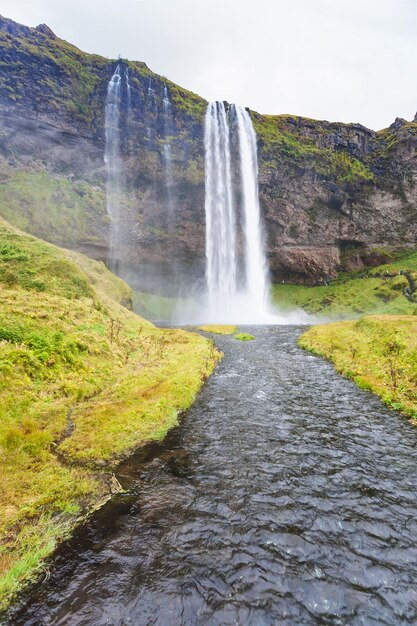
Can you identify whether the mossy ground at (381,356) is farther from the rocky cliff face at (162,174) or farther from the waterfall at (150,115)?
the waterfall at (150,115)

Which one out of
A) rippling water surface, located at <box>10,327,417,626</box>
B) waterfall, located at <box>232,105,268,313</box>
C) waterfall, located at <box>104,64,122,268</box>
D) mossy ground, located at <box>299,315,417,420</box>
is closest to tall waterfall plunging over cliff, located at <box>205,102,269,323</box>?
waterfall, located at <box>232,105,268,313</box>

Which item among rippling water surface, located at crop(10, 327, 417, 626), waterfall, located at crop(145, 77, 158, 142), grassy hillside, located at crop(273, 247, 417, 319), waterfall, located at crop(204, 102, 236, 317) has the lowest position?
rippling water surface, located at crop(10, 327, 417, 626)

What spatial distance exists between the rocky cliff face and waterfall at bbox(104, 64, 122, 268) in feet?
5.65

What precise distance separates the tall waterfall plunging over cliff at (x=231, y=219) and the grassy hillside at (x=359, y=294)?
1251 centimetres

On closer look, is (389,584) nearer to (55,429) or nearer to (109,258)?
Result: (55,429)

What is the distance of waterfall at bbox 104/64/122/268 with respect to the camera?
270 feet

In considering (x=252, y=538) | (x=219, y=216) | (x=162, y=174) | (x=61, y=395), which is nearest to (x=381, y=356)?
(x=252, y=538)

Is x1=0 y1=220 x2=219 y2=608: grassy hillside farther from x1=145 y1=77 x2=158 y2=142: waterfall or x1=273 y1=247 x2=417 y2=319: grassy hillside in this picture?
x1=145 y1=77 x2=158 y2=142: waterfall

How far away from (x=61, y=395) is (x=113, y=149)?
86.8 meters

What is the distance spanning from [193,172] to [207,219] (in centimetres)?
1300

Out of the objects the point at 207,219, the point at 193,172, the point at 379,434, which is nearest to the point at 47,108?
the point at 193,172

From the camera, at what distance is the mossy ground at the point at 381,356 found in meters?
16.5

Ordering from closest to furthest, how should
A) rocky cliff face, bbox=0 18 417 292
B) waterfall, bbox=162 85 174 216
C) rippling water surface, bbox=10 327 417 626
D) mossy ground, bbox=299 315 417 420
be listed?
rippling water surface, bbox=10 327 417 626, mossy ground, bbox=299 315 417 420, rocky cliff face, bbox=0 18 417 292, waterfall, bbox=162 85 174 216

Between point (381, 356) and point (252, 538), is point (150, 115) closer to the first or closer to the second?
point (381, 356)
